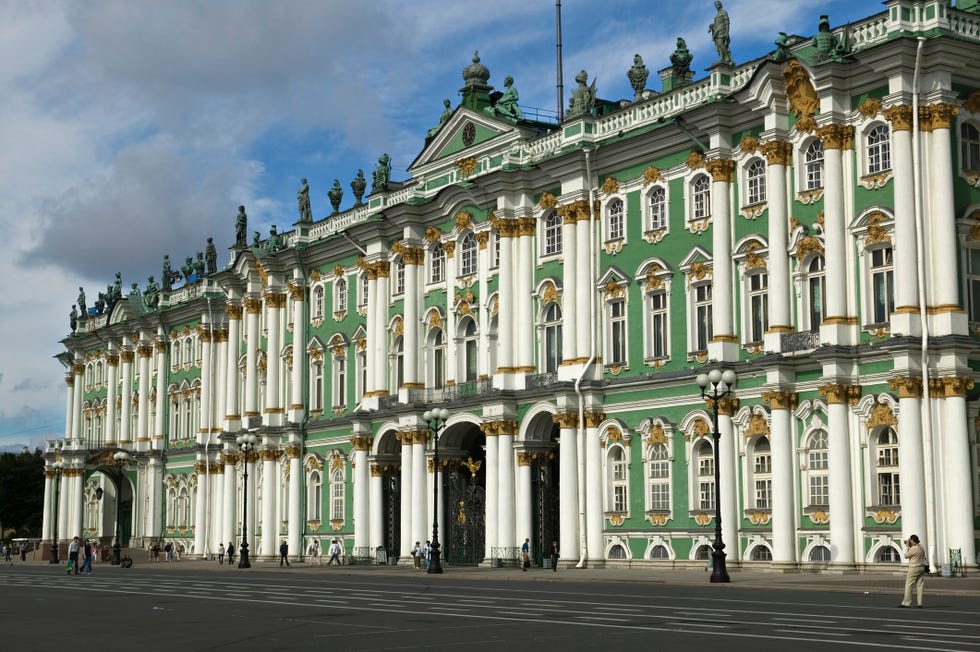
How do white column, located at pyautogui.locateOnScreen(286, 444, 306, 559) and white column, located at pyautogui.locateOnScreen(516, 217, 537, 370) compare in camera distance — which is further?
white column, located at pyautogui.locateOnScreen(286, 444, 306, 559)

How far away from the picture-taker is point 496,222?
58812 millimetres

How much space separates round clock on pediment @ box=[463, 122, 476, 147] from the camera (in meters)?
62.5

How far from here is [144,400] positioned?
9494 centimetres

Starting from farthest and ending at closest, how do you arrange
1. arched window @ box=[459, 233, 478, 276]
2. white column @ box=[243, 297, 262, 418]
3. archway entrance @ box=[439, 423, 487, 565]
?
white column @ box=[243, 297, 262, 418]
arched window @ box=[459, 233, 478, 276]
archway entrance @ box=[439, 423, 487, 565]

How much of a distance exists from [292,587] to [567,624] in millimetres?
19161

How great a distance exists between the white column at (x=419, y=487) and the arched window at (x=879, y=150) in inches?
1012

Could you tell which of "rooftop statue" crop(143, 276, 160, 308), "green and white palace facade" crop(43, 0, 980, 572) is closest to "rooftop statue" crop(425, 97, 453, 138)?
"green and white palace facade" crop(43, 0, 980, 572)

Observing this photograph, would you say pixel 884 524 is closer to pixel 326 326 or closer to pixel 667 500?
pixel 667 500

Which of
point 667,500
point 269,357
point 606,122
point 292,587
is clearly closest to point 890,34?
point 606,122

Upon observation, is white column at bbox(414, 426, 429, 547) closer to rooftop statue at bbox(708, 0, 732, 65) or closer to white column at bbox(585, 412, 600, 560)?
white column at bbox(585, 412, 600, 560)

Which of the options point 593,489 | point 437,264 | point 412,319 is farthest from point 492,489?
point 437,264

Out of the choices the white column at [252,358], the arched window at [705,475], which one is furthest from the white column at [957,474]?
the white column at [252,358]

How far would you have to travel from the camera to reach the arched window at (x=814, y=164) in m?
45.7

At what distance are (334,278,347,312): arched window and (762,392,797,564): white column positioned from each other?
30099mm
